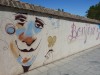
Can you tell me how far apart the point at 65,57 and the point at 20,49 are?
376 cm

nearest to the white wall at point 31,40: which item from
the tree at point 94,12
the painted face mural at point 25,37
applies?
the painted face mural at point 25,37

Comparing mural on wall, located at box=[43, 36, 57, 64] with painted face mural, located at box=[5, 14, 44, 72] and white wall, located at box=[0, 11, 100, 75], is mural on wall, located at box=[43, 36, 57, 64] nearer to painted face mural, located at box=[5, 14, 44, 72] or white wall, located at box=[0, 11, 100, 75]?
white wall, located at box=[0, 11, 100, 75]

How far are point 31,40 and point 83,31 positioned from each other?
6.30 metres

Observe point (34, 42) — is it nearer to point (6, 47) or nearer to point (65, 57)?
point (6, 47)

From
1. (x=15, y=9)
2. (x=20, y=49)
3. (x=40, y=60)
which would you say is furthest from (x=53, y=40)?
(x=15, y=9)

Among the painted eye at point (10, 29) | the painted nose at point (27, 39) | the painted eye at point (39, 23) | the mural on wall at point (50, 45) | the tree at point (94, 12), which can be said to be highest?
the tree at point (94, 12)

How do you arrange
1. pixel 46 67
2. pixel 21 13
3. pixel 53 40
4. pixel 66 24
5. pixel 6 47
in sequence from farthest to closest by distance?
pixel 66 24 → pixel 53 40 → pixel 46 67 → pixel 21 13 → pixel 6 47

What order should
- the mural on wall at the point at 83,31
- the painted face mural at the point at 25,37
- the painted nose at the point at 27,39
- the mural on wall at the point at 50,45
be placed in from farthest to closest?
the mural on wall at the point at 83,31
the mural on wall at the point at 50,45
the painted nose at the point at 27,39
the painted face mural at the point at 25,37

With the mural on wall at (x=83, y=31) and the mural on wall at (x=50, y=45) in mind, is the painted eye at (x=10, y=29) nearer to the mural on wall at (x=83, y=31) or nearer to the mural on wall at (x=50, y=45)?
the mural on wall at (x=50, y=45)

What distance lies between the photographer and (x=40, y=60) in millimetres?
6453

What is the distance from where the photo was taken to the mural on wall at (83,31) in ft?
30.5

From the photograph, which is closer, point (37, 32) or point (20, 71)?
point (20, 71)

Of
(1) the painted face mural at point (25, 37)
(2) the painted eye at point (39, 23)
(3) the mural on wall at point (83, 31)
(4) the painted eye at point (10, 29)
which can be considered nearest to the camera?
(4) the painted eye at point (10, 29)

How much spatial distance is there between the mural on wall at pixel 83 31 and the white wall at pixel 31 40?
6cm
